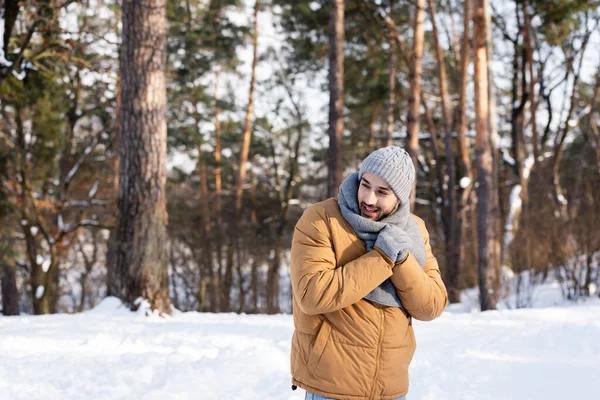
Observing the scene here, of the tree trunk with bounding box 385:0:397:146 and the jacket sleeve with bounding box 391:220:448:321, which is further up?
the tree trunk with bounding box 385:0:397:146

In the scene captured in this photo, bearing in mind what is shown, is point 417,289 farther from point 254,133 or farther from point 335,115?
point 254,133

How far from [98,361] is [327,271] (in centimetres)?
300

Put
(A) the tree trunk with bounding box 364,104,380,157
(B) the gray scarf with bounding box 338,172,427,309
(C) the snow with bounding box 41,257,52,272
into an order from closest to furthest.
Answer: (B) the gray scarf with bounding box 338,172,427,309 → (C) the snow with bounding box 41,257,52,272 → (A) the tree trunk with bounding box 364,104,380,157

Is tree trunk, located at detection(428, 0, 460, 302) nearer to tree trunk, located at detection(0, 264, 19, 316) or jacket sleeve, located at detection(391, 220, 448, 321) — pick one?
jacket sleeve, located at detection(391, 220, 448, 321)

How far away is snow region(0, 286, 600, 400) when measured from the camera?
3742 mm

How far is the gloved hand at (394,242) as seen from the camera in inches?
73.6

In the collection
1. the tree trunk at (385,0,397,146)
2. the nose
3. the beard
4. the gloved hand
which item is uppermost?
the tree trunk at (385,0,397,146)

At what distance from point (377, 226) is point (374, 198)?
103 mm

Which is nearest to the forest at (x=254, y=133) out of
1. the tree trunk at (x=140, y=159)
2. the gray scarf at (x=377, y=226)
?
the tree trunk at (x=140, y=159)

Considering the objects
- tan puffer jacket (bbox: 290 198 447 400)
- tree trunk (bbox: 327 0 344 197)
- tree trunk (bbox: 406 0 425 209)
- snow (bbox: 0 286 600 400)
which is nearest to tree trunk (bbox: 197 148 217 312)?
tree trunk (bbox: 406 0 425 209)

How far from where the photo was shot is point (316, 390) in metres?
1.96

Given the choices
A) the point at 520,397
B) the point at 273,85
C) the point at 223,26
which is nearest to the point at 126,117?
the point at 520,397

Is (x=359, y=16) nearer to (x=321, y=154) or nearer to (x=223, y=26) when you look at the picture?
(x=223, y=26)

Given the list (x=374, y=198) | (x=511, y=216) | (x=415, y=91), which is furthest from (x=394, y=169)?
(x=511, y=216)
